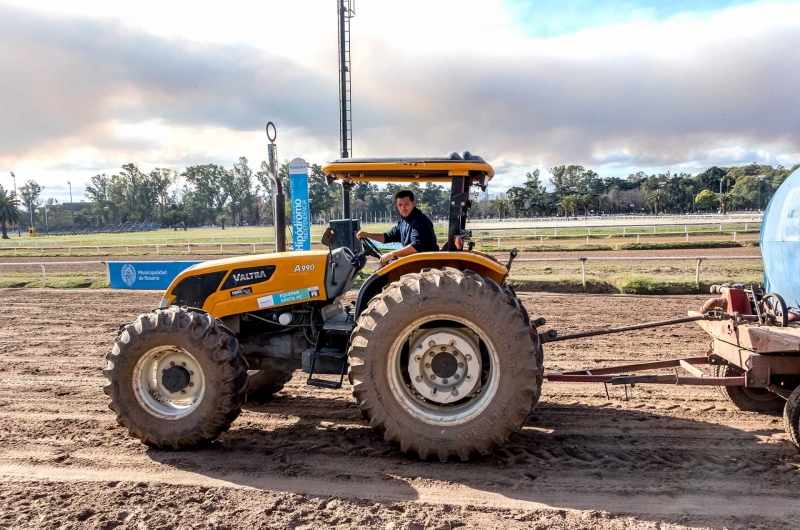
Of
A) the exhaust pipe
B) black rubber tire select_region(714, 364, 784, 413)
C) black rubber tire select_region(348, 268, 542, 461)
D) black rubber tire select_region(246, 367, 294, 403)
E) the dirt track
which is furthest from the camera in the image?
the exhaust pipe

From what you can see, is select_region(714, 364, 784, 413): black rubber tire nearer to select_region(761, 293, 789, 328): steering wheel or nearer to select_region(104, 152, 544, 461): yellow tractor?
select_region(761, 293, 789, 328): steering wheel

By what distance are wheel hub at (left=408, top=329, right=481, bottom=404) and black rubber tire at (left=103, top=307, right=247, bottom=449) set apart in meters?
1.43

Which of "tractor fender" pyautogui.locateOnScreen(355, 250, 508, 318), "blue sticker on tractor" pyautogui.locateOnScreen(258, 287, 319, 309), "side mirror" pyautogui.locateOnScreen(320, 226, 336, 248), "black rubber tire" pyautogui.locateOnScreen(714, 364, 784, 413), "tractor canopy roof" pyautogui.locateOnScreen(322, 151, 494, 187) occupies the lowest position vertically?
"black rubber tire" pyautogui.locateOnScreen(714, 364, 784, 413)

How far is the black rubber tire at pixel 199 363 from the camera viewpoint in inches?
169

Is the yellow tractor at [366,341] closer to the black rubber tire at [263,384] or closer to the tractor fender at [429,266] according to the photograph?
the tractor fender at [429,266]

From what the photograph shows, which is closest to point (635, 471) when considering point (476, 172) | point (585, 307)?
point (476, 172)

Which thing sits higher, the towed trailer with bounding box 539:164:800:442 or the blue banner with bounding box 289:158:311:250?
the blue banner with bounding box 289:158:311:250

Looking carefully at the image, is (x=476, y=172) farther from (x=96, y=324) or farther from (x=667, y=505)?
(x=96, y=324)

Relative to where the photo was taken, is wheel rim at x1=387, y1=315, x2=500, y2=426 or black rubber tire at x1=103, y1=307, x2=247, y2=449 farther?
black rubber tire at x1=103, y1=307, x2=247, y2=449

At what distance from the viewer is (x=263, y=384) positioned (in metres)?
5.63

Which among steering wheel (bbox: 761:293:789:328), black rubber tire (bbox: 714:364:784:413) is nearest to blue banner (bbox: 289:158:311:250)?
black rubber tire (bbox: 714:364:784:413)

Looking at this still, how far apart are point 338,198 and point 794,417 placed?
7241 cm

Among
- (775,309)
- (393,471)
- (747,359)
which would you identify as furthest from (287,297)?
(775,309)

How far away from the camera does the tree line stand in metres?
73.0
